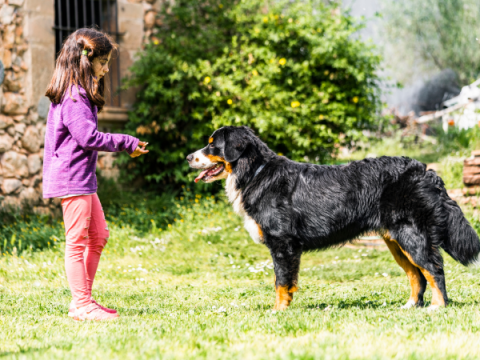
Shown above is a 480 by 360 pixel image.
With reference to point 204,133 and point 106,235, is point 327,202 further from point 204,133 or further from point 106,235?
point 204,133

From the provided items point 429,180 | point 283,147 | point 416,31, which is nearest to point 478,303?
point 429,180

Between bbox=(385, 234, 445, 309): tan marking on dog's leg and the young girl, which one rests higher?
the young girl

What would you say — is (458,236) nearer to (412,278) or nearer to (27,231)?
(412,278)

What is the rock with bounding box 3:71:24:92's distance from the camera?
8145 millimetres

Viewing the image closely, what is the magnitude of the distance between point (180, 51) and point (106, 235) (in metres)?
5.65

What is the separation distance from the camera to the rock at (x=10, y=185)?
8.09 meters

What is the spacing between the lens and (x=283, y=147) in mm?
9047

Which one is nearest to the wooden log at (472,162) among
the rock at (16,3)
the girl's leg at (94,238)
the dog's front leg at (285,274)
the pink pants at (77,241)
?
the dog's front leg at (285,274)

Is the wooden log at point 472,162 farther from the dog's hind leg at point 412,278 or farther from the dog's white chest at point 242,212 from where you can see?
the dog's white chest at point 242,212

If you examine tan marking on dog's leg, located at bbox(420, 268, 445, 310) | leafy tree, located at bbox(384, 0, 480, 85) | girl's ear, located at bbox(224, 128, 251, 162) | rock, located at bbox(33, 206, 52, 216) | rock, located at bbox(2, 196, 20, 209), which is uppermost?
leafy tree, located at bbox(384, 0, 480, 85)

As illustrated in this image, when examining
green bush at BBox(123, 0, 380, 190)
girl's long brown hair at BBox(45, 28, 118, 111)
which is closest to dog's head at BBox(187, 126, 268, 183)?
girl's long brown hair at BBox(45, 28, 118, 111)

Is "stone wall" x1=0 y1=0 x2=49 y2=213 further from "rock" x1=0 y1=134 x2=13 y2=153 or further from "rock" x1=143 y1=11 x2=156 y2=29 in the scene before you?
"rock" x1=143 y1=11 x2=156 y2=29

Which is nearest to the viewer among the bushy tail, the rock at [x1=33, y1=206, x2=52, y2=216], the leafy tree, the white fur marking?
the bushy tail

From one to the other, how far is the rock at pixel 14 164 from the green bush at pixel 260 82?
181 centimetres
